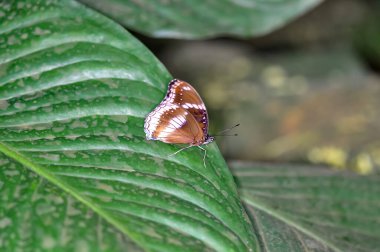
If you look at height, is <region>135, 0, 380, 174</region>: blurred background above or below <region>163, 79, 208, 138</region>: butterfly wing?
above

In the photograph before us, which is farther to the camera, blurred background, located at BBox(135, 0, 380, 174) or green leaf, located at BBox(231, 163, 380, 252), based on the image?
blurred background, located at BBox(135, 0, 380, 174)

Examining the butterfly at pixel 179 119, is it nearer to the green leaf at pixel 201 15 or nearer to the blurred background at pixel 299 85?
the green leaf at pixel 201 15

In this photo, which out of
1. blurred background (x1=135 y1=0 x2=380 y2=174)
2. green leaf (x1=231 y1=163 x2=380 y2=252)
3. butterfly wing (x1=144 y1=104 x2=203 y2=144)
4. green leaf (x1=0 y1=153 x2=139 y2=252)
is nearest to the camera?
green leaf (x1=0 y1=153 x2=139 y2=252)

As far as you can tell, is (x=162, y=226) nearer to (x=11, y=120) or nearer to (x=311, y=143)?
(x=11, y=120)

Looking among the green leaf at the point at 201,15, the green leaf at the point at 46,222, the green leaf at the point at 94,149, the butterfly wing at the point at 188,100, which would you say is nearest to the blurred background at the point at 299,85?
the green leaf at the point at 201,15

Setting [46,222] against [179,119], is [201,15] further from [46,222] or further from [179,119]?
[46,222]

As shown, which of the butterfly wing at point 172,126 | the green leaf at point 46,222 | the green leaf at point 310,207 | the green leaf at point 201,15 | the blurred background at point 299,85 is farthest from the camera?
the blurred background at point 299,85

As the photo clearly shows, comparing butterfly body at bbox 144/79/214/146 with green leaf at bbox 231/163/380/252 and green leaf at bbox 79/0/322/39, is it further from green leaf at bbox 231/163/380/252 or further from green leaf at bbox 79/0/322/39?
green leaf at bbox 79/0/322/39

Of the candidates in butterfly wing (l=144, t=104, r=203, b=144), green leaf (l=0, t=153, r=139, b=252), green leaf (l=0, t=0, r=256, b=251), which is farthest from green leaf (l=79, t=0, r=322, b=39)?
green leaf (l=0, t=153, r=139, b=252)
